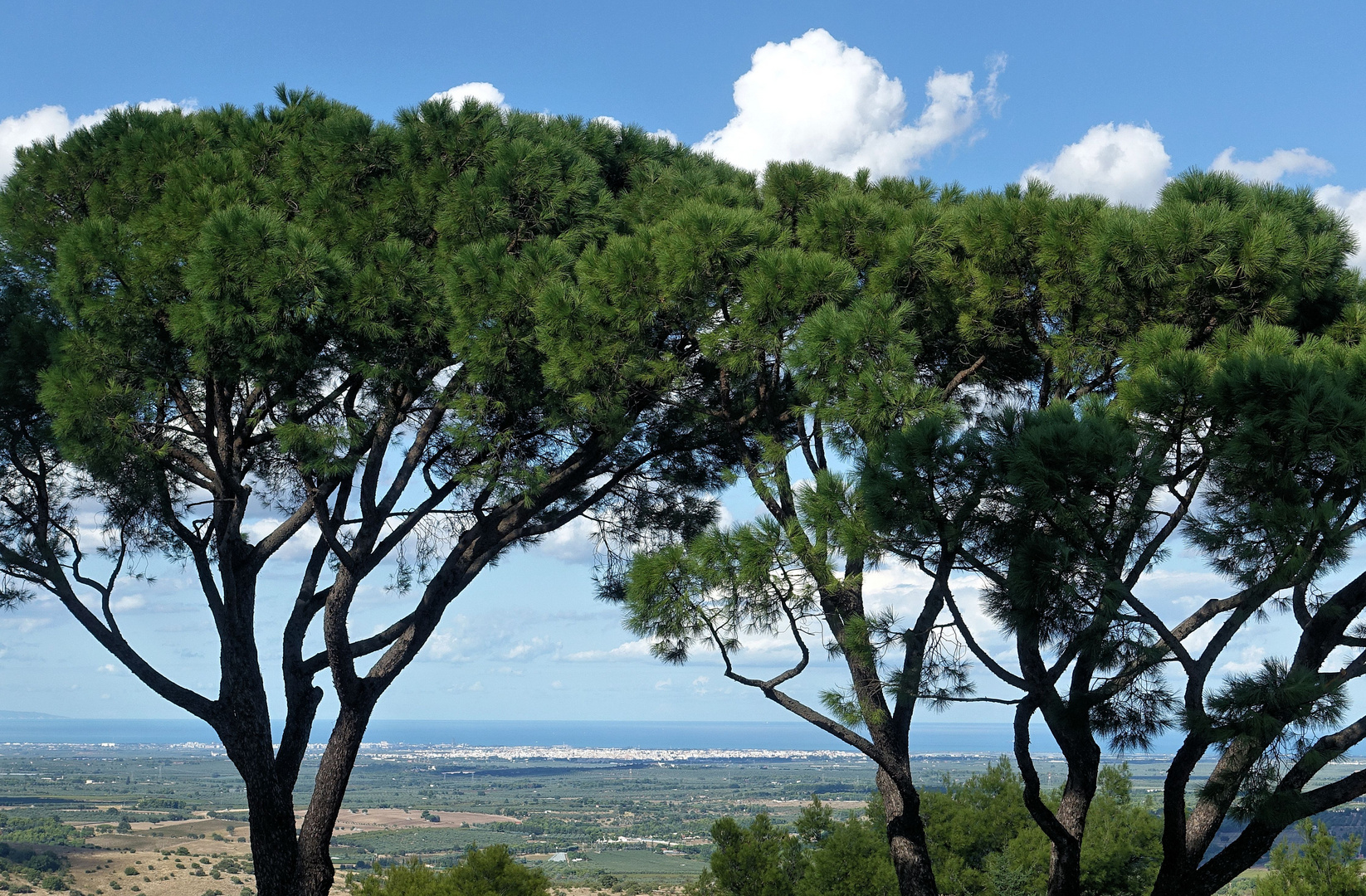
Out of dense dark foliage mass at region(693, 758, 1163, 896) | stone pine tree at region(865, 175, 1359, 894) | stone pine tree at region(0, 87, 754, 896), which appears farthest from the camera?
dense dark foliage mass at region(693, 758, 1163, 896)

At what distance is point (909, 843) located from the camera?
6.07 meters

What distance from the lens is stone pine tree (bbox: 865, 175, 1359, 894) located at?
4590mm

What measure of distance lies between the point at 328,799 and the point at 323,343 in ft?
10.2

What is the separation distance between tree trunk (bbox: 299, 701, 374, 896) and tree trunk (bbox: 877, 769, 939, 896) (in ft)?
11.7

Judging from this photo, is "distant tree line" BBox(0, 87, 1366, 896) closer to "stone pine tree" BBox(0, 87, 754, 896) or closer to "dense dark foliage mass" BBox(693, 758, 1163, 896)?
"stone pine tree" BBox(0, 87, 754, 896)

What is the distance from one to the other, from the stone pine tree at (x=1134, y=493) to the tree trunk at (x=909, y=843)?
76cm

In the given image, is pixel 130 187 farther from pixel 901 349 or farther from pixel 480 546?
pixel 901 349

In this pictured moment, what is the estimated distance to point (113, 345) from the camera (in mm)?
6203

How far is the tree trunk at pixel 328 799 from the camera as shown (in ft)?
22.3

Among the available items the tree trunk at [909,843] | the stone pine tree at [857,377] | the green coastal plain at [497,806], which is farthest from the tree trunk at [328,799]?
the green coastal plain at [497,806]

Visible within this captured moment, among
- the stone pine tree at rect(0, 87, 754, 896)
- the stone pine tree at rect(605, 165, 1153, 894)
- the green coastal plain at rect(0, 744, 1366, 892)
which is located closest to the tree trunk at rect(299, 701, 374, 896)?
the stone pine tree at rect(0, 87, 754, 896)

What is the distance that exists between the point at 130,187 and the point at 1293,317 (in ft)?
24.2

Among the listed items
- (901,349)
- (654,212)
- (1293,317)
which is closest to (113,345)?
(654,212)

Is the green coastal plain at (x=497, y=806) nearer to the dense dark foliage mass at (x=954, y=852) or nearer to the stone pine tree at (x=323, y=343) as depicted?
the dense dark foliage mass at (x=954, y=852)
